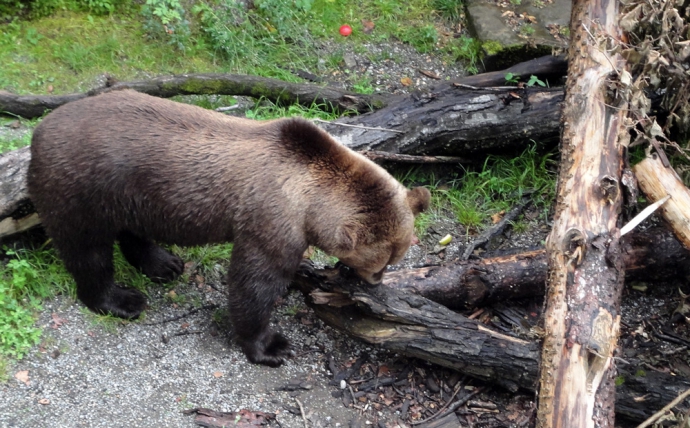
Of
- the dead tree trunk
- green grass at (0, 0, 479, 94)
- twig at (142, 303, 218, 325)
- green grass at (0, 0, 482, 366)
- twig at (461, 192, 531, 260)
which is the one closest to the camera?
the dead tree trunk

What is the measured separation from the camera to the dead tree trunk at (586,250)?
148 inches

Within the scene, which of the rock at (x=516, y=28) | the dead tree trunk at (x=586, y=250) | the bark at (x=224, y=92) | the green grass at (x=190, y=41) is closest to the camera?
the dead tree trunk at (x=586, y=250)

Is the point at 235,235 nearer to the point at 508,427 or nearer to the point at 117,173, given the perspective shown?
the point at 117,173

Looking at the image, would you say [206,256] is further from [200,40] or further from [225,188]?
[200,40]

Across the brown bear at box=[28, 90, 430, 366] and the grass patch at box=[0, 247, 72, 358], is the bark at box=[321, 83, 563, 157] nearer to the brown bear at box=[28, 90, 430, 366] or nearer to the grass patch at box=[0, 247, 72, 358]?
the brown bear at box=[28, 90, 430, 366]

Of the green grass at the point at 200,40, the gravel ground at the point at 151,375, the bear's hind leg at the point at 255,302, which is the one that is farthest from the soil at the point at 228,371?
the green grass at the point at 200,40

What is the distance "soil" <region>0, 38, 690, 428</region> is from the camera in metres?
4.73

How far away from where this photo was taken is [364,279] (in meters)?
5.09

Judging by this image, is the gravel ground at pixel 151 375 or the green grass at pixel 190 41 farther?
the green grass at pixel 190 41

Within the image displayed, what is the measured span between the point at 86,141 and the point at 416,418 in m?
3.04

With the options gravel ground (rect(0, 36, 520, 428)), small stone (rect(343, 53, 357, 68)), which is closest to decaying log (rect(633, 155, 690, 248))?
gravel ground (rect(0, 36, 520, 428))

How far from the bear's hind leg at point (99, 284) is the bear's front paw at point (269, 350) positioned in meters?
0.98

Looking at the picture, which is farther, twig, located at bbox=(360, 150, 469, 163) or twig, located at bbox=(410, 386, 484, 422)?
twig, located at bbox=(360, 150, 469, 163)

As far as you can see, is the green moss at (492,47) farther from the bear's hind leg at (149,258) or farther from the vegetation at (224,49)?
the bear's hind leg at (149,258)
